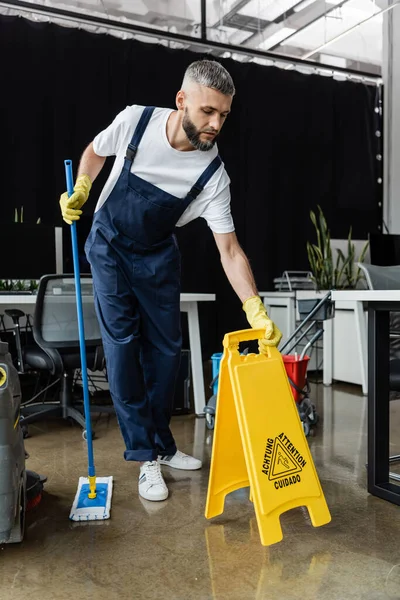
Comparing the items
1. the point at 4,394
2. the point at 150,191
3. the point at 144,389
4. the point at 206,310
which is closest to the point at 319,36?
the point at 206,310

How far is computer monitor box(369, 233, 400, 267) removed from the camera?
3.45m

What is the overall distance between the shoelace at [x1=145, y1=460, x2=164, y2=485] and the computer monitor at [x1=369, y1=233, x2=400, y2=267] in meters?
2.25

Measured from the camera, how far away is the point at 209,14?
480 cm

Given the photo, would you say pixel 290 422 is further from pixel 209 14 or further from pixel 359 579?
pixel 209 14

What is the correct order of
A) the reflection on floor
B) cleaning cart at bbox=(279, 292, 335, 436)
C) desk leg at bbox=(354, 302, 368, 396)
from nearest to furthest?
the reflection on floor < cleaning cart at bbox=(279, 292, 335, 436) < desk leg at bbox=(354, 302, 368, 396)

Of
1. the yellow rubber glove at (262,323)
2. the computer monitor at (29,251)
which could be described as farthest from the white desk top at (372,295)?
the computer monitor at (29,251)

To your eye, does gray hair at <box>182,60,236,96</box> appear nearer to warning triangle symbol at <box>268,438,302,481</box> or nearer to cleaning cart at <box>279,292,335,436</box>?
warning triangle symbol at <box>268,438,302,481</box>

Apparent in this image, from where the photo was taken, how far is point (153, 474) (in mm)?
1735

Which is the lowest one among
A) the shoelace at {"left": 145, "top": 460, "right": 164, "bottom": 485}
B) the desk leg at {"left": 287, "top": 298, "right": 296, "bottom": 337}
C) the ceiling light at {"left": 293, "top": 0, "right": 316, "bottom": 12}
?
the shoelace at {"left": 145, "top": 460, "right": 164, "bottom": 485}

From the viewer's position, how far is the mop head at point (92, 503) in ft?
4.99

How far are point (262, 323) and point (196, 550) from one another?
0.63 metres

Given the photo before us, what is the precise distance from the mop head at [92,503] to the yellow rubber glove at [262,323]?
66 cm

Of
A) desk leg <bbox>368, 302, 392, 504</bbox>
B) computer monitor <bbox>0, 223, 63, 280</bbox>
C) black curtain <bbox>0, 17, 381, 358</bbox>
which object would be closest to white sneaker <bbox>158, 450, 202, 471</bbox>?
desk leg <bbox>368, 302, 392, 504</bbox>

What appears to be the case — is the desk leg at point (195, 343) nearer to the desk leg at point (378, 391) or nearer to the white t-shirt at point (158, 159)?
the white t-shirt at point (158, 159)
